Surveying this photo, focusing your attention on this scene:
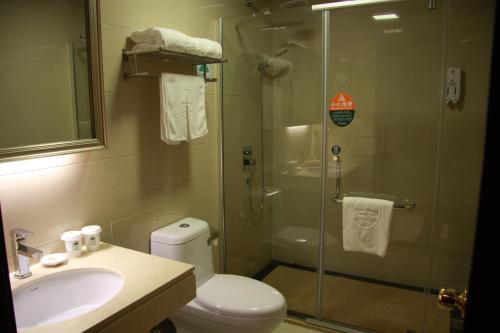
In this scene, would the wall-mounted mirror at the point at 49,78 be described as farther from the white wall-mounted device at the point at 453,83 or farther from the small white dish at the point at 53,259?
the white wall-mounted device at the point at 453,83

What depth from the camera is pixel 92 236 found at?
162cm

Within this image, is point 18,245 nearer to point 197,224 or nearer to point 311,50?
point 197,224

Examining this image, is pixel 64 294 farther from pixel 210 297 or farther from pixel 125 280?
pixel 210 297

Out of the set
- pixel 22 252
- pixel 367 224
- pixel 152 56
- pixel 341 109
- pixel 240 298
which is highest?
pixel 152 56

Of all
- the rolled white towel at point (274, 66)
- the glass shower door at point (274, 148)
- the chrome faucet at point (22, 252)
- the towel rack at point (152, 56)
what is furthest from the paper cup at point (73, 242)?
the rolled white towel at point (274, 66)

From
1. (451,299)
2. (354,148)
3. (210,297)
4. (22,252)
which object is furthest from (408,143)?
(22,252)

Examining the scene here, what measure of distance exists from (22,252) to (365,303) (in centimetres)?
228

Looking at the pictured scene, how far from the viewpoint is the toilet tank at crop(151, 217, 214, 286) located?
6.55ft

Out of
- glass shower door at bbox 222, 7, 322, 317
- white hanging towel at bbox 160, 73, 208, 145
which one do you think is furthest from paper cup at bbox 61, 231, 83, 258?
glass shower door at bbox 222, 7, 322, 317

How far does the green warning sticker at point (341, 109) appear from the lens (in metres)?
2.56

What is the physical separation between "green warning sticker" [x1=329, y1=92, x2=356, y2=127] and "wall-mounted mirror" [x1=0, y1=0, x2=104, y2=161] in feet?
5.01

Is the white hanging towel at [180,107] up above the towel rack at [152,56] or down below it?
below

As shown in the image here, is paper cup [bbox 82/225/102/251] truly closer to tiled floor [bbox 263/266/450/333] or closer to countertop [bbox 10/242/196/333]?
countertop [bbox 10/242/196/333]

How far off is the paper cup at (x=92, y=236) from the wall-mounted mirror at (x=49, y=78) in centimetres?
35
